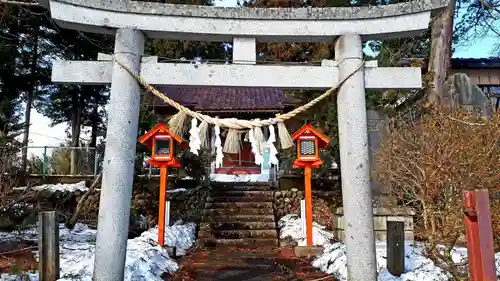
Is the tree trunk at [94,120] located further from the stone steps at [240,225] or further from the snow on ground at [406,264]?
the snow on ground at [406,264]

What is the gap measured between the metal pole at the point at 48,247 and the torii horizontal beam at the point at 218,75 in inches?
78.9

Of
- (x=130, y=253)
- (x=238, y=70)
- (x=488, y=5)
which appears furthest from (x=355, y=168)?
(x=488, y=5)

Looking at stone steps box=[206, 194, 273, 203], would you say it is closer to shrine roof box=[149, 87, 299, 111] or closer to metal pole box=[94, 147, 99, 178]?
shrine roof box=[149, 87, 299, 111]

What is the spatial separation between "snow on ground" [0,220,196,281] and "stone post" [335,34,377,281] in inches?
129

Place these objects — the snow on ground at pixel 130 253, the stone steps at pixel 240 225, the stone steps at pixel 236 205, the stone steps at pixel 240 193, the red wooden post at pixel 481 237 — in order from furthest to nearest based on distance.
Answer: the stone steps at pixel 240 193
the stone steps at pixel 236 205
the stone steps at pixel 240 225
the snow on ground at pixel 130 253
the red wooden post at pixel 481 237

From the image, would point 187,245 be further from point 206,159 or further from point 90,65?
point 90,65

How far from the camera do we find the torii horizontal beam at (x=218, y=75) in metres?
4.48

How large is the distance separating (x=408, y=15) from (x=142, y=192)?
31.0 feet

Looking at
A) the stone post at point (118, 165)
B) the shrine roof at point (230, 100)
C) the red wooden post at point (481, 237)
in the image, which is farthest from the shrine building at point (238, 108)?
the red wooden post at point (481, 237)

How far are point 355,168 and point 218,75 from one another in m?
1.94

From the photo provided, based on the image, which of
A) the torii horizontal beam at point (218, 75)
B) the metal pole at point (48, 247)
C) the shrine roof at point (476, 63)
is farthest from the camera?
the shrine roof at point (476, 63)

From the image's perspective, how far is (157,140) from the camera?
9.11m

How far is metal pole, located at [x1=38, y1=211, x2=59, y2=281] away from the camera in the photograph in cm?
501

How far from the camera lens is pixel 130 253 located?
6.53 m
